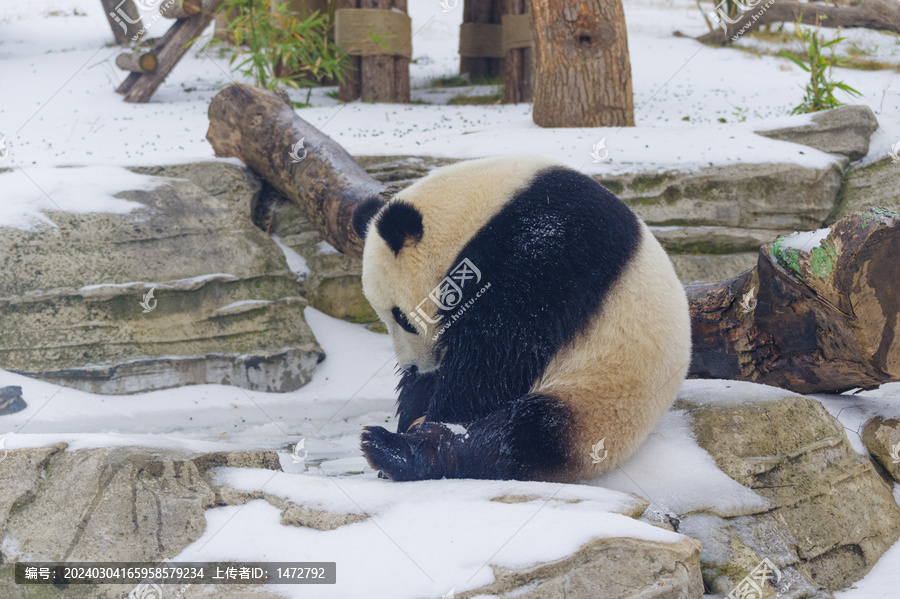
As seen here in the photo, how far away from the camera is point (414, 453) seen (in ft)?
9.15

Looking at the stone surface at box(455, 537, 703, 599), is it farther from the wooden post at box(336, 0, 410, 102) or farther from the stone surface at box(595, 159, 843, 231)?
the wooden post at box(336, 0, 410, 102)

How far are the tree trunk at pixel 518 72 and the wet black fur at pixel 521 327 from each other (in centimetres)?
688

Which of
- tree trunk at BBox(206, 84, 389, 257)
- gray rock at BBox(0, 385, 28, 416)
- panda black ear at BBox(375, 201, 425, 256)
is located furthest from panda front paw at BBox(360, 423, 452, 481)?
gray rock at BBox(0, 385, 28, 416)

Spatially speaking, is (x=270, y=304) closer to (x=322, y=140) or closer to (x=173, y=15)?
(x=322, y=140)

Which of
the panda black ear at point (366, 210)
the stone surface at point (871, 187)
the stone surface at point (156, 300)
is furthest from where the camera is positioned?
the stone surface at point (871, 187)

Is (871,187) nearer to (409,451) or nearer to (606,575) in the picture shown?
(409,451)

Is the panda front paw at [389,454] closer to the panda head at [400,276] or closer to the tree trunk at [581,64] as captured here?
the panda head at [400,276]

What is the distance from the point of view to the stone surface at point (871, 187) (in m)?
5.88

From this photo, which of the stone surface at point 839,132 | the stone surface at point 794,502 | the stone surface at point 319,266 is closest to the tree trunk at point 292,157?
the stone surface at point 319,266

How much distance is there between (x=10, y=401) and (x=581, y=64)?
17.3ft

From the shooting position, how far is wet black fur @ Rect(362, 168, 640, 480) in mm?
2684

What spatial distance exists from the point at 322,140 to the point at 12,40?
10.3 metres

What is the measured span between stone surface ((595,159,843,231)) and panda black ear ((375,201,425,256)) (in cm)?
308

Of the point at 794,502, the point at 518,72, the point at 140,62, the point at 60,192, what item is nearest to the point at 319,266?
the point at 60,192
